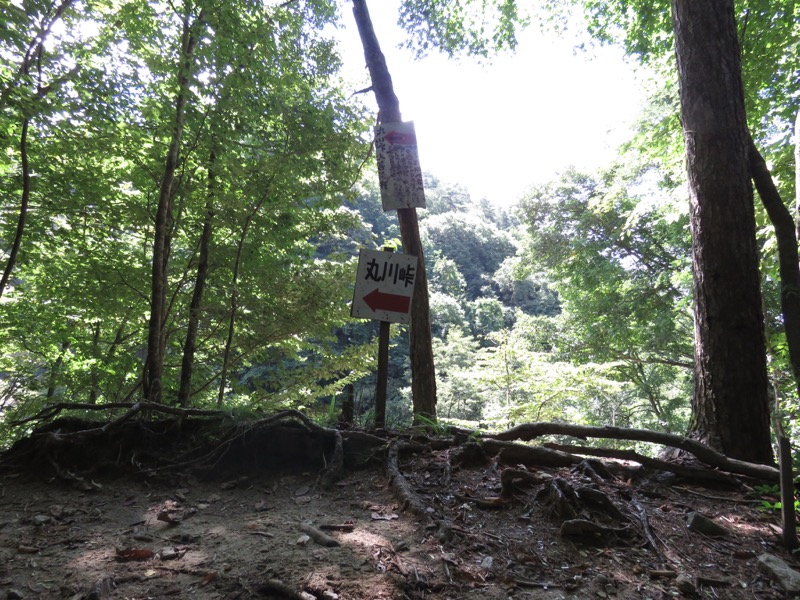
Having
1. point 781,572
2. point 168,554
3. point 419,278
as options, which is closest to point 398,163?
point 419,278

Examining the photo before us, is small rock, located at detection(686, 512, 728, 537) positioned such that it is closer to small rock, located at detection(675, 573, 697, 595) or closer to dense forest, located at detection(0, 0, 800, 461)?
small rock, located at detection(675, 573, 697, 595)

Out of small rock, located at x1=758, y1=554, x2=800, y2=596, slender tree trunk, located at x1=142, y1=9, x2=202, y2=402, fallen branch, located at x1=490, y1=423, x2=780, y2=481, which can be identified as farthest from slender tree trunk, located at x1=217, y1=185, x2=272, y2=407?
small rock, located at x1=758, y1=554, x2=800, y2=596

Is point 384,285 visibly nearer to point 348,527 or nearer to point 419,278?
point 419,278

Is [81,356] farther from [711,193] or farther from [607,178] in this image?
[607,178]

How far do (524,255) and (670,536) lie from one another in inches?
656

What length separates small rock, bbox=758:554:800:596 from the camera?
179cm

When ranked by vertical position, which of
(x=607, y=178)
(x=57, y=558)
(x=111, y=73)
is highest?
(x=607, y=178)

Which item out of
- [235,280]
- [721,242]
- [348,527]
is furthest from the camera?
[235,280]

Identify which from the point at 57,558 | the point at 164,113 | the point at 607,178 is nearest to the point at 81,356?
the point at 164,113

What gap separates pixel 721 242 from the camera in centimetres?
329

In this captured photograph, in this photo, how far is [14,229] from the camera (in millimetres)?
5551

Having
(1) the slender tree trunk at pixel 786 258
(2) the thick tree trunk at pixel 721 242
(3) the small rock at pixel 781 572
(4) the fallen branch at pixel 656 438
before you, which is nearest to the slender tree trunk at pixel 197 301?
(4) the fallen branch at pixel 656 438

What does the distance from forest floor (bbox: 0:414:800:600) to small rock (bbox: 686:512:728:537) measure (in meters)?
0.01

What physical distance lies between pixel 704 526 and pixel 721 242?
2.13m
